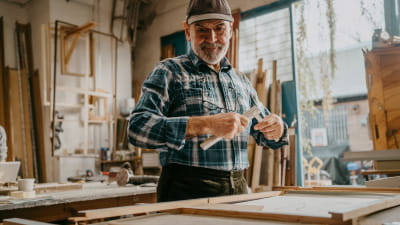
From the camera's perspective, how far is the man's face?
167 centimetres

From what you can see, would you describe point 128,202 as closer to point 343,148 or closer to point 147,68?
point 147,68

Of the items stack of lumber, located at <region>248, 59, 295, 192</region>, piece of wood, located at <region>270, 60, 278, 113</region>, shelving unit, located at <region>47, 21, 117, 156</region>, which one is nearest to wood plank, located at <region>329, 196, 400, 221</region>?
stack of lumber, located at <region>248, 59, 295, 192</region>

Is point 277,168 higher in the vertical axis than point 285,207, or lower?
lower

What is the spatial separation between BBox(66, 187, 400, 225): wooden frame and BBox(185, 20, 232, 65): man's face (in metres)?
0.66

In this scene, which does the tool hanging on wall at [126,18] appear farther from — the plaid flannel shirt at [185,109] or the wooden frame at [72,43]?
the plaid flannel shirt at [185,109]

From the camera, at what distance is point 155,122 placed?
1366mm

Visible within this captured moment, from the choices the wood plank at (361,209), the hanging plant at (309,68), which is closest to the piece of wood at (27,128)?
the hanging plant at (309,68)

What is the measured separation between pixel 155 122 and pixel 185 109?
0.25 m

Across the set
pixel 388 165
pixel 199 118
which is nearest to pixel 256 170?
pixel 388 165

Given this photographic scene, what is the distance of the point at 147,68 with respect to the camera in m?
7.20

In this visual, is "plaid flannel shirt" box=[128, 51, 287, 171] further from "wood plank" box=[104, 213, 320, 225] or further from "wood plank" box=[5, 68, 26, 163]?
"wood plank" box=[5, 68, 26, 163]

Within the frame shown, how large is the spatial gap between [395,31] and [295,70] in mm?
1276

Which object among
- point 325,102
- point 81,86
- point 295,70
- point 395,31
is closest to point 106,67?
point 81,86

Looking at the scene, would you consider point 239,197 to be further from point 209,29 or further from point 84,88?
point 84,88
